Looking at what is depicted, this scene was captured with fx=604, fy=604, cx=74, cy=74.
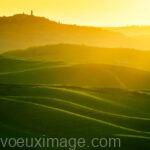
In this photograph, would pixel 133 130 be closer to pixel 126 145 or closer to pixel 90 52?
pixel 126 145

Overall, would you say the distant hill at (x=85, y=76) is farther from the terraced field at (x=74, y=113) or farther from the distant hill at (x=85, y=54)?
the distant hill at (x=85, y=54)

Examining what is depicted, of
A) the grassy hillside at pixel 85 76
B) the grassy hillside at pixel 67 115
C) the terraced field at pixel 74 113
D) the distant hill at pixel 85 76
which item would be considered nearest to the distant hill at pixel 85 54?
the grassy hillside at pixel 85 76

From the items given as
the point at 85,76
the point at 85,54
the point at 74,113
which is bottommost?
the point at 85,54

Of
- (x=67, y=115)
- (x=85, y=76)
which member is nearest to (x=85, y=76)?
(x=85, y=76)

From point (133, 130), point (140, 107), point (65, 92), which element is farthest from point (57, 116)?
point (140, 107)

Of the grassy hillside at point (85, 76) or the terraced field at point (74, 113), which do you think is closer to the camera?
the terraced field at point (74, 113)

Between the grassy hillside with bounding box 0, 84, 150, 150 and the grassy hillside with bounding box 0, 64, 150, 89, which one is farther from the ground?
the grassy hillside with bounding box 0, 84, 150, 150

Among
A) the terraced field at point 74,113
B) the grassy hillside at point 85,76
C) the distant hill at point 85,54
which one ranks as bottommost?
the distant hill at point 85,54

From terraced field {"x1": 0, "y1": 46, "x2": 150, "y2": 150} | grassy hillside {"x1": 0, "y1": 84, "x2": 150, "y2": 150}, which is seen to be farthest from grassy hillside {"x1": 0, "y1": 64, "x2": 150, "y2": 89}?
grassy hillside {"x1": 0, "y1": 84, "x2": 150, "y2": 150}

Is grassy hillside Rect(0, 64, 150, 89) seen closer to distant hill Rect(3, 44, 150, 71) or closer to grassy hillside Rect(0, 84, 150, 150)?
grassy hillside Rect(0, 84, 150, 150)

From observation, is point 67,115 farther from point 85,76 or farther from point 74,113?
point 85,76

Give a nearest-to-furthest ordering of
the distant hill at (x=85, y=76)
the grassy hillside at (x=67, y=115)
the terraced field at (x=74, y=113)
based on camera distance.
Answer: the terraced field at (x=74, y=113), the grassy hillside at (x=67, y=115), the distant hill at (x=85, y=76)

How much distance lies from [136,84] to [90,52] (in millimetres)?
61097

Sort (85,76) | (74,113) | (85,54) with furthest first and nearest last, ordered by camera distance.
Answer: (85,54)
(85,76)
(74,113)
